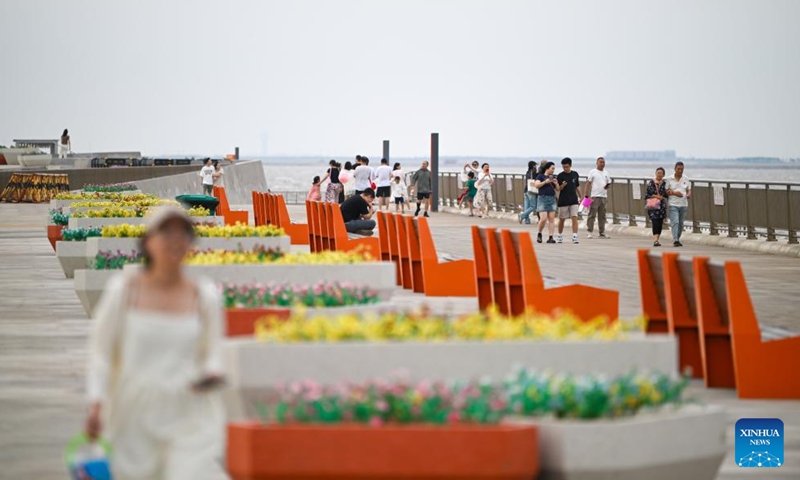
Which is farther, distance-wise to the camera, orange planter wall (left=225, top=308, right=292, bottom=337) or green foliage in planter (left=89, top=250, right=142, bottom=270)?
green foliage in planter (left=89, top=250, right=142, bottom=270)

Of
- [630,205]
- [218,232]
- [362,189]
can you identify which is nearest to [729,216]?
[630,205]

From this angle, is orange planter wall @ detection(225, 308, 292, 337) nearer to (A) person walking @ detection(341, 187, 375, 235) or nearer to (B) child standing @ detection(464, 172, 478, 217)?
(A) person walking @ detection(341, 187, 375, 235)

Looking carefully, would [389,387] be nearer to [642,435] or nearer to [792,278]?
[642,435]

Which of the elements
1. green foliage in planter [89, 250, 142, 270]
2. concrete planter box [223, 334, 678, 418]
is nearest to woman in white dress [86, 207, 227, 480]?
concrete planter box [223, 334, 678, 418]

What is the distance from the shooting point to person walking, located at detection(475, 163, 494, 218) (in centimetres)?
5153

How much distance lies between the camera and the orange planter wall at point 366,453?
736 cm

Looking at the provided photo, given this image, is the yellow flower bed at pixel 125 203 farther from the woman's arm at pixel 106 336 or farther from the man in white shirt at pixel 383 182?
the woman's arm at pixel 106 336

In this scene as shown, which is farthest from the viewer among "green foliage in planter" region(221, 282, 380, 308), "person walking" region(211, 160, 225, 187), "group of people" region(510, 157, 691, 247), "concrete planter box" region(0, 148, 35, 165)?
"concrete planter box" region(0, 148, 35, 165)

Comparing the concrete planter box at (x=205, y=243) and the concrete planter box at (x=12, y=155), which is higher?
the concrete planter box at (x=12, y=155)

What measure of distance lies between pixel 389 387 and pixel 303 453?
716 mm

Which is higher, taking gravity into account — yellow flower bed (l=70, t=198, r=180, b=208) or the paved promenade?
yellow flower bed (l=70, t=198, r=180, b=208)

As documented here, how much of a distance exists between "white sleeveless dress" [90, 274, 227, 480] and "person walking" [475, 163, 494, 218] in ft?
145

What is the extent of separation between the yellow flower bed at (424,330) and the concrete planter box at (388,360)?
0.62ft

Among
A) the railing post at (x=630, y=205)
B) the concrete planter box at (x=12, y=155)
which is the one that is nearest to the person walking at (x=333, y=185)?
the railing post at (x=630, y=205)
